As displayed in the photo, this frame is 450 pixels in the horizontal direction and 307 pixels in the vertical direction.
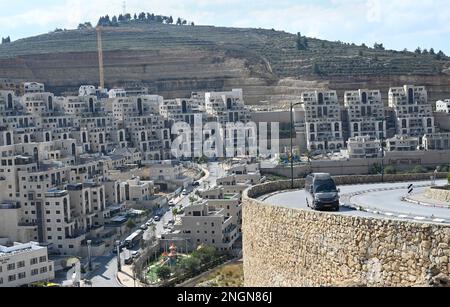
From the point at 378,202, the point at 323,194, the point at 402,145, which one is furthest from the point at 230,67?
the point at 323,194

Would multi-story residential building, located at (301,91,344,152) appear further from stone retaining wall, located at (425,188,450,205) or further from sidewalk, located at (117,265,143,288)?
stone retaining wall, located at (425,188,450,205)

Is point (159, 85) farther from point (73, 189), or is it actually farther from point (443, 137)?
point (73, 189)

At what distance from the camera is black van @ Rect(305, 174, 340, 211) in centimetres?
918

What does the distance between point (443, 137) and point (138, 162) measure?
15735 millimetres

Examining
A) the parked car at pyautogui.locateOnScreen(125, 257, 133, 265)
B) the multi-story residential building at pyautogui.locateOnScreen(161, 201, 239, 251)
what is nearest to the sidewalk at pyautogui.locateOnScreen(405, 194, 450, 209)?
the parked car at pyautogui.locateOnScreen(125, 257, 133, 265)

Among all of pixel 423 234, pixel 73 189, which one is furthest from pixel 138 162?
pixel 423 234

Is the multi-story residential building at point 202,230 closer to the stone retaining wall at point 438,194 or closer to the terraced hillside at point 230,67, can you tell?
the stone retaining wall at point 438,194

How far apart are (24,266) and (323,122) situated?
2686cm

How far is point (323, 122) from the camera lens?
44.6 m

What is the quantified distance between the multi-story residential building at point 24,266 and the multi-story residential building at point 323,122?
24.5 m

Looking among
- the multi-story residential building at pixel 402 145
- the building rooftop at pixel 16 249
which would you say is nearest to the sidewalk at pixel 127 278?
the building rooftop at pixel 16 249

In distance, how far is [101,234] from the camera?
85.1 feet

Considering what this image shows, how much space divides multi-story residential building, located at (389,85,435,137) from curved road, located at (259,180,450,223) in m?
32.7

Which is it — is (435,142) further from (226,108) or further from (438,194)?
(438,194)
